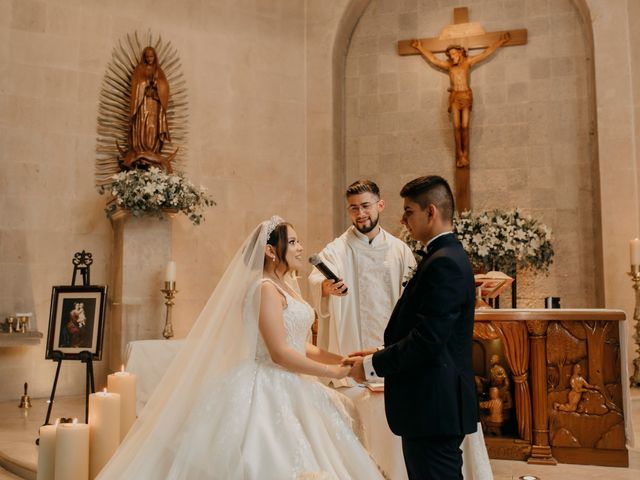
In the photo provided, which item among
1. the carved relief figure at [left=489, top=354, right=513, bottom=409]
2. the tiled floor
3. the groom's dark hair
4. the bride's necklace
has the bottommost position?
the tiled floor

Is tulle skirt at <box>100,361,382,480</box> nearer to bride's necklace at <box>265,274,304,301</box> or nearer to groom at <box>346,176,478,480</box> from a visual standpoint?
bride's necklace at <box>265,274,304,301</box>

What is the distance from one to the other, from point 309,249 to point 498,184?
2519 millimetres

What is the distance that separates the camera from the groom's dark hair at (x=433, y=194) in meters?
2.63

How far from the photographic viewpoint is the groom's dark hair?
2631 millimetres

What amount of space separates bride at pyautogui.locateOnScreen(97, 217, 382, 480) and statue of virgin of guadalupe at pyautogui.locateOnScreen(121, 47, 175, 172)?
4171 millimetres

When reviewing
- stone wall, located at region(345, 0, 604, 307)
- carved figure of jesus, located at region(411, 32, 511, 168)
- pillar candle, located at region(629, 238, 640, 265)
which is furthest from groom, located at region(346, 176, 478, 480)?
carved figure of jesus, located at region(411, 32, 511, 168)

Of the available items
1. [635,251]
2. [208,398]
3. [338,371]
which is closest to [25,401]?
[208,398]

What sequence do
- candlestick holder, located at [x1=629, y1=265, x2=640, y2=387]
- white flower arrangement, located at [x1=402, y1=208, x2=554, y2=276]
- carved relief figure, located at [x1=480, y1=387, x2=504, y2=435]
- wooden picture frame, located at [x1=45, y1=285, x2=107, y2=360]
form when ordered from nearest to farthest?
carved relief figure, located at [x1=480, y1=387, x2=504, y2=435] < wooden picture frame, located at [x1=45, y1=285, x2=107, y2=360] < white flower arrangement, located at [x1=402, y1=208, x2=554, y2=276] < candlestick holder, located at [x1=629, y1=265, x2=640, y2=387]

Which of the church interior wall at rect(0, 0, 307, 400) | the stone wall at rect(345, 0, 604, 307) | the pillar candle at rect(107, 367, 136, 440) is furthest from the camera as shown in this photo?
the stone wall at rect(345, 0, 604, 307)

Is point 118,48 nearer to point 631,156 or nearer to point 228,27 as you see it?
point 228,27

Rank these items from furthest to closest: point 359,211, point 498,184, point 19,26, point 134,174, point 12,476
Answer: point 498,184 → point 19,26 → point 134,174 → point 12,476 → point 359,211

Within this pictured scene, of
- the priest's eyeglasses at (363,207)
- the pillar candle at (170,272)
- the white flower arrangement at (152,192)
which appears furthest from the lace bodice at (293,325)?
the white flower arrangement at (152,192)

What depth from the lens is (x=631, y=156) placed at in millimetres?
7633

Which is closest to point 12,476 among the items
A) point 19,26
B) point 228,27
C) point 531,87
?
point 19,26
